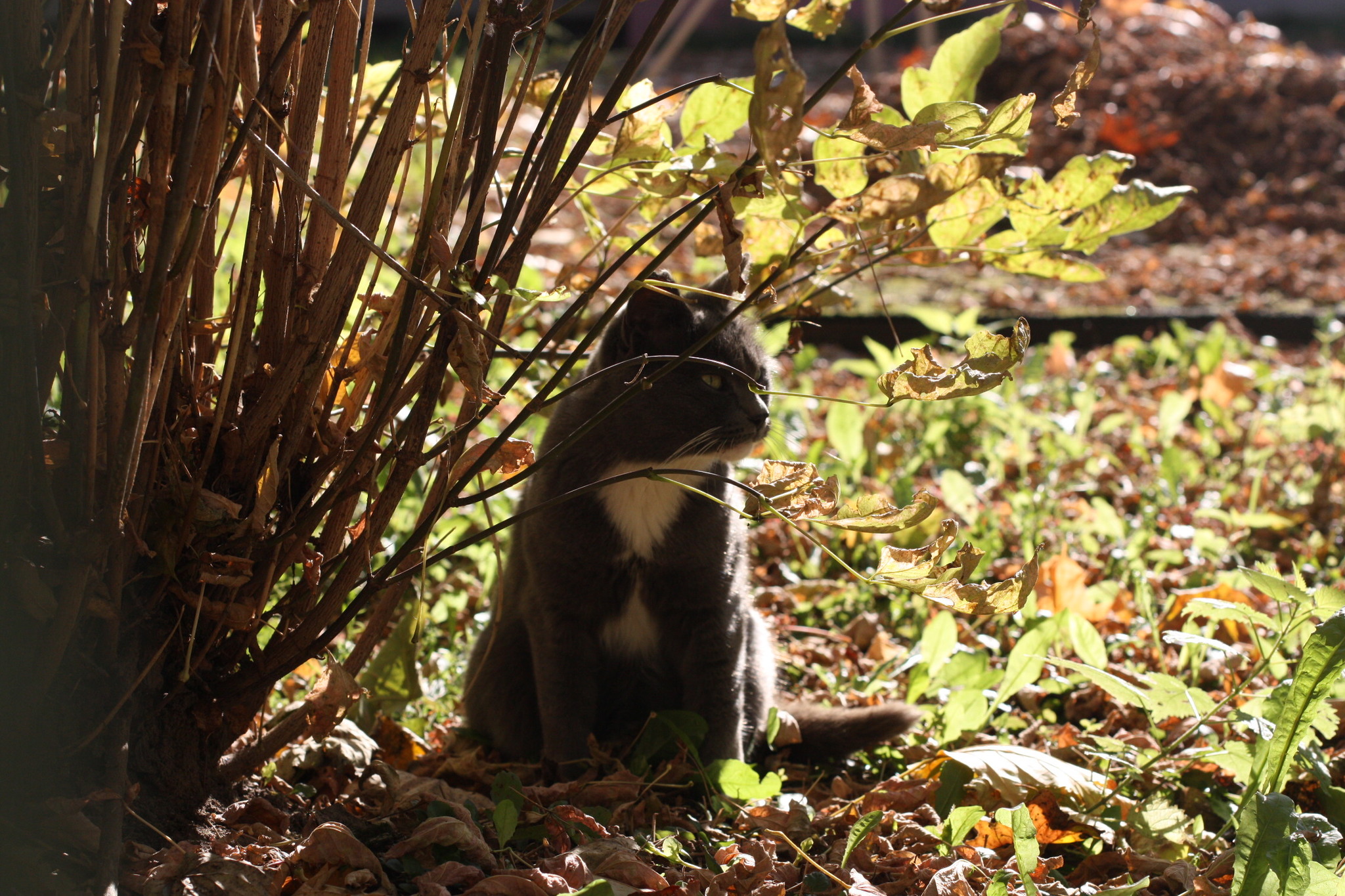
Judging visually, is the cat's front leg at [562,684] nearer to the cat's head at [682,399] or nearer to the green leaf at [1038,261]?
the cat's head at [682,399]

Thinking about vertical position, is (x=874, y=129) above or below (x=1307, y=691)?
above

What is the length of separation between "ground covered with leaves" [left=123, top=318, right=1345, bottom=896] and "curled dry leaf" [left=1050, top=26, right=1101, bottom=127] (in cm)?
63

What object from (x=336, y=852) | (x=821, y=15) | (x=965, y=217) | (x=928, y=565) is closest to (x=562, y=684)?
(x=336, y=852)

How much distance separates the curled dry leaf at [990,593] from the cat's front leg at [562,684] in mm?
1018

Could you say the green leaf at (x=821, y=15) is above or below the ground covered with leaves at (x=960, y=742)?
above

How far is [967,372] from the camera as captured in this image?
1285 millimetres

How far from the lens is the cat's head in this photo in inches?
85.7

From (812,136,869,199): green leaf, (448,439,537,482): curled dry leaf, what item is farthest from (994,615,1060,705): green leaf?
(448,439,537,482): curled dry leaf

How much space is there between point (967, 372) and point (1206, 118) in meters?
8.20

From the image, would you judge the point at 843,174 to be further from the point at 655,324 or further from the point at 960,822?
the point at 960,822

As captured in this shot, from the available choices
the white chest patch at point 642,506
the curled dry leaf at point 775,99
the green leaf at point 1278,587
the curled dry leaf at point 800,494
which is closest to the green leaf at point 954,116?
the curled dry leaf at point 775,99

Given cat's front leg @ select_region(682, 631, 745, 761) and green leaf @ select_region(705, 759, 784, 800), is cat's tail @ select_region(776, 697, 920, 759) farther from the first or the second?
green leaf @ select_region(705, 759, 784, 800)

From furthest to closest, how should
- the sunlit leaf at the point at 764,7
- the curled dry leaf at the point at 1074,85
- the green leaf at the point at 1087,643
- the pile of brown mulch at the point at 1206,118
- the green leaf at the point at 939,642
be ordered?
1. the pile of brown mulch at the point at 1206,118
2. the green leaf at the point at 939,642
3. the green leaf at the point at 1087,643
4. the curled dry leaf at the point at 1074,85
5. the sunlit leaf at the point at 764,7

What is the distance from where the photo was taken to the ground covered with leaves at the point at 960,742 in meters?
1.59
